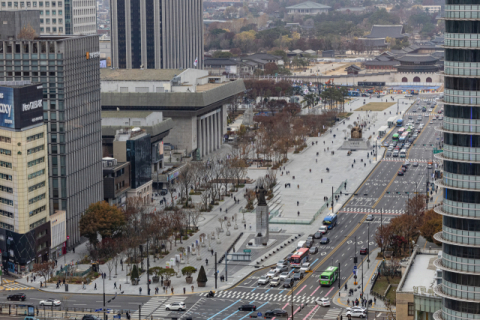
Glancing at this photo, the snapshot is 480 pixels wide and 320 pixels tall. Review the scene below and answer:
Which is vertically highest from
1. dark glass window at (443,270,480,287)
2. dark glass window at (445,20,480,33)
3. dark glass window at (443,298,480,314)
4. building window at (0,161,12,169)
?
dark glass window at (445,20,480,33)

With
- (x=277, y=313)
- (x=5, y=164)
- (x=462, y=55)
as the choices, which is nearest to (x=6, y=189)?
(x=5, y=164)

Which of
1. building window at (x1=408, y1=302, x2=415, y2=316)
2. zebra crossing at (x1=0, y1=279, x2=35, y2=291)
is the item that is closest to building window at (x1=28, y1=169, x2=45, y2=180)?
zebra crossing at (x1=0, y1=279, x2=35, y2=291)

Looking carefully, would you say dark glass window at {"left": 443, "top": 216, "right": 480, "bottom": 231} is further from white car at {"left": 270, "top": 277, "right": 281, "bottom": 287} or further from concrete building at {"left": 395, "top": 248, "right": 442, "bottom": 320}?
white car at {"left": 270, "top": 277, "right": 281, "bottom": 287}

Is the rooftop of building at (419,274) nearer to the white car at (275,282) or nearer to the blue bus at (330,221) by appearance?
the white car at (275,282)

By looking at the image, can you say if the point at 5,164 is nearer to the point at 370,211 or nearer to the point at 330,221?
the point at 330,221

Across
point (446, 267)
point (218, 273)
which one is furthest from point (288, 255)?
point (446, 267)
